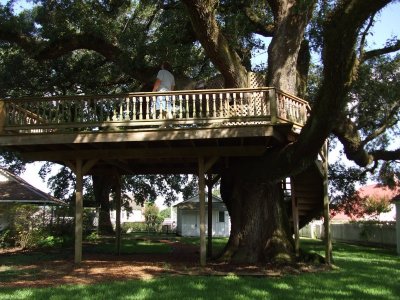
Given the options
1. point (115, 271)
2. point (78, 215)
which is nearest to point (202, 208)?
point (115, 271)

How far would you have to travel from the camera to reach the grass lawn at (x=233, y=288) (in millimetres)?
7801

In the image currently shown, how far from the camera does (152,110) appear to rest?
38.6ft

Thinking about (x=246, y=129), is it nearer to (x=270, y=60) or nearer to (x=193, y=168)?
(x=270, y=60)

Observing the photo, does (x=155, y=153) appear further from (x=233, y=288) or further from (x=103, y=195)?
(x=103, y=195)

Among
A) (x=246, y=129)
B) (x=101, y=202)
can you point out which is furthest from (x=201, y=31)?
(x=101, y=202)

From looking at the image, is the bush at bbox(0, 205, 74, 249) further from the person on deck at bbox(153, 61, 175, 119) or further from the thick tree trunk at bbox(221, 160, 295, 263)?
the person on deck at bbox(153, 61, 175, 119)

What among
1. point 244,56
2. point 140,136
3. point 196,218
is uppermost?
point 244,56

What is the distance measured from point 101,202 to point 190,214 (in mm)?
12053

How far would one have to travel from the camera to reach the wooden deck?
11531 millimetres

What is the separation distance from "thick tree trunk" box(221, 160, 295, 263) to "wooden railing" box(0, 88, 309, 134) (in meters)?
1.90

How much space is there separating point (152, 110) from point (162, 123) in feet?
1.48

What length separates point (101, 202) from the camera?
3344 cm

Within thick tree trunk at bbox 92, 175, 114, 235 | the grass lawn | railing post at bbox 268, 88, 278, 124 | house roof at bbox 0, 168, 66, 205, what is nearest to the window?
thick tree trunk at bbox 92, 175, 114, 235

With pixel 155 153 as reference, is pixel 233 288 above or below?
below
